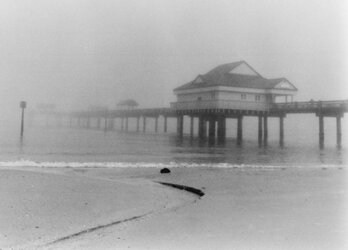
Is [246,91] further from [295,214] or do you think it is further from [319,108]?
[295,214]

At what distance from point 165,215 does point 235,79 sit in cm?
4228

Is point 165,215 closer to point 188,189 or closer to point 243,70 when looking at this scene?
point 188,189

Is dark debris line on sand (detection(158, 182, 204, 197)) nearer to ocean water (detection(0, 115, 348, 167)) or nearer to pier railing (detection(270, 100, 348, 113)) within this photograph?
ocean water (detection(0, 115, 348, 167))

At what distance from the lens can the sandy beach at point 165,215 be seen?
5.36 metres

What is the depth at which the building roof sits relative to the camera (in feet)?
153

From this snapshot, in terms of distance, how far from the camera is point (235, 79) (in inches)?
1891

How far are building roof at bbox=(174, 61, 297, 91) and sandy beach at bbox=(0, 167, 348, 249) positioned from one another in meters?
36.0

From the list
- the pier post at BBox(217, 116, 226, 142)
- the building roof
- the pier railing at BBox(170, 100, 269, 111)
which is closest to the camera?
the pier railing at BBox(170, 100, 269, 111)

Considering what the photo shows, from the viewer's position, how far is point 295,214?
705cm

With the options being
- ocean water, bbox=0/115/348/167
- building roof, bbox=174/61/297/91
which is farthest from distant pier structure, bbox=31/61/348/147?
ocean water, bbox=0/115/348/167

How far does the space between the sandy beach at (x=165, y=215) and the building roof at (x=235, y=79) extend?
35968 mm

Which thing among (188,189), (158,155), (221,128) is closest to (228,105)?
(221,128)

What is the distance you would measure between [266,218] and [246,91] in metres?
40.5

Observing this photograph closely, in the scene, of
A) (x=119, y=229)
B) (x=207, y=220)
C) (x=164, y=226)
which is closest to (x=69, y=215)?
(x=119, y=229)
